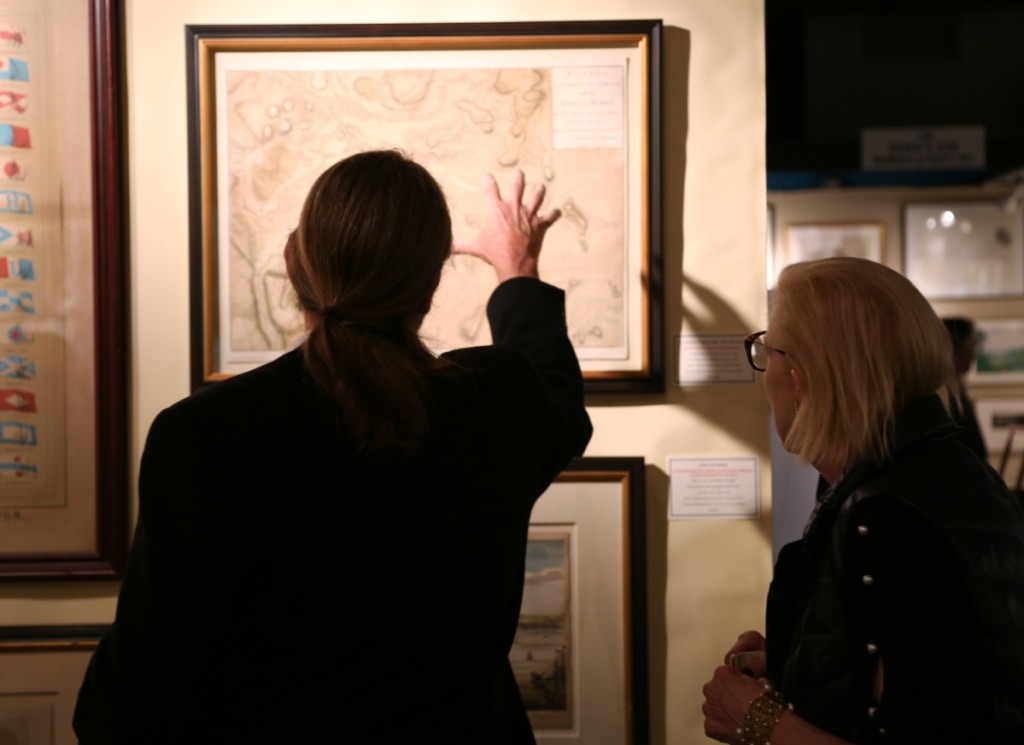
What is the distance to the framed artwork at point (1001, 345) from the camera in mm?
6156

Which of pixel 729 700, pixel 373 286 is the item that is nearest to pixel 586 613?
pixel 729 700

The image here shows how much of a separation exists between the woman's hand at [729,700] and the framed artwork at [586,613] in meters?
0.53

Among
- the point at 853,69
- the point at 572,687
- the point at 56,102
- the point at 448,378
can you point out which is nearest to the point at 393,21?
the point at 56,102

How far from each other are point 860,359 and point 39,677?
1.59 meters

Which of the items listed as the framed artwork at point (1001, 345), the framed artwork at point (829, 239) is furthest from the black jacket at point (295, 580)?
the framed artwork at point (1001, 345)

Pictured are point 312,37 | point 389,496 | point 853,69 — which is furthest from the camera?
point 853,69

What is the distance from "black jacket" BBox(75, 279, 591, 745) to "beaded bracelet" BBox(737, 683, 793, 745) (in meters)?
0.35

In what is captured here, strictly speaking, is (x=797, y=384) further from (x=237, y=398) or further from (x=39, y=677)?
(x=39, y=677)

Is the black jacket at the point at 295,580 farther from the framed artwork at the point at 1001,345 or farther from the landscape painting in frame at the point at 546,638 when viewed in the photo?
the framed artwork at the point at 1001,345

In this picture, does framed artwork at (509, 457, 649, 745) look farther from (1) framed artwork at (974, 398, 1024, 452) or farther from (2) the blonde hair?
(1) framed artwork at (974, 398, 1024, 452)

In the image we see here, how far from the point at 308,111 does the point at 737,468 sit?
106 centimetres

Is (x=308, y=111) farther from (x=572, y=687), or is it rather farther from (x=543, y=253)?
(x=572, y=687)

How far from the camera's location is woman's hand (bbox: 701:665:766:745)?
1263 mm

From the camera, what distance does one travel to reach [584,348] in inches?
73.9
